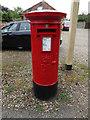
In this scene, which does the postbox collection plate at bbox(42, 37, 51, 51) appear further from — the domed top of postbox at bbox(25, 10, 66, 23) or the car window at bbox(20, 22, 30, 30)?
the car window at bbox(20, 22, 30, 30)

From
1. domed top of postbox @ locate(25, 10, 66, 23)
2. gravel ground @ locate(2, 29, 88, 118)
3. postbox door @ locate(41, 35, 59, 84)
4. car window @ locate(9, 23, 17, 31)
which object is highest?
car window @ locate(9, 23, 17, 31)

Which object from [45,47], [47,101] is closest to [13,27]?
[45,47]

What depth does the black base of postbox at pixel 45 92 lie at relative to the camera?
7.46 ft

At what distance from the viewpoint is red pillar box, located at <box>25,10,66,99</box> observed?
176cm

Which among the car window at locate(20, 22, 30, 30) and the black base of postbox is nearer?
the black base of postbox

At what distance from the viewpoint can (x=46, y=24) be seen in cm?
178

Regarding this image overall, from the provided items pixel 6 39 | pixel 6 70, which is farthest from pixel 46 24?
pixel 6 39

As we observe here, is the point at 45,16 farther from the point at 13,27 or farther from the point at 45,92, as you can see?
the point at 13,27

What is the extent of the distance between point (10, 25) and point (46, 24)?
4496 mm

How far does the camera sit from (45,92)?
Answer: 7.57 feet

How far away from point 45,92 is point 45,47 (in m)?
1.04

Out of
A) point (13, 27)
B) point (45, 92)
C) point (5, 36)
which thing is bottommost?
point (45, 92)

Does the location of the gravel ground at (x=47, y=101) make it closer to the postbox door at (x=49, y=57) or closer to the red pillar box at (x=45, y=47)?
the red pillar box at (x=45, y=47)

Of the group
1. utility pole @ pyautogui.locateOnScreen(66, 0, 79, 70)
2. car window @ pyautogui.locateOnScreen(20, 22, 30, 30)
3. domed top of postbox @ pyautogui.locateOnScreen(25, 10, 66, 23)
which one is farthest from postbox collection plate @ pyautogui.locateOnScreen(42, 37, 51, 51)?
car window @ pyautogui.locateOnScreen(20, 22, 30, 30)
